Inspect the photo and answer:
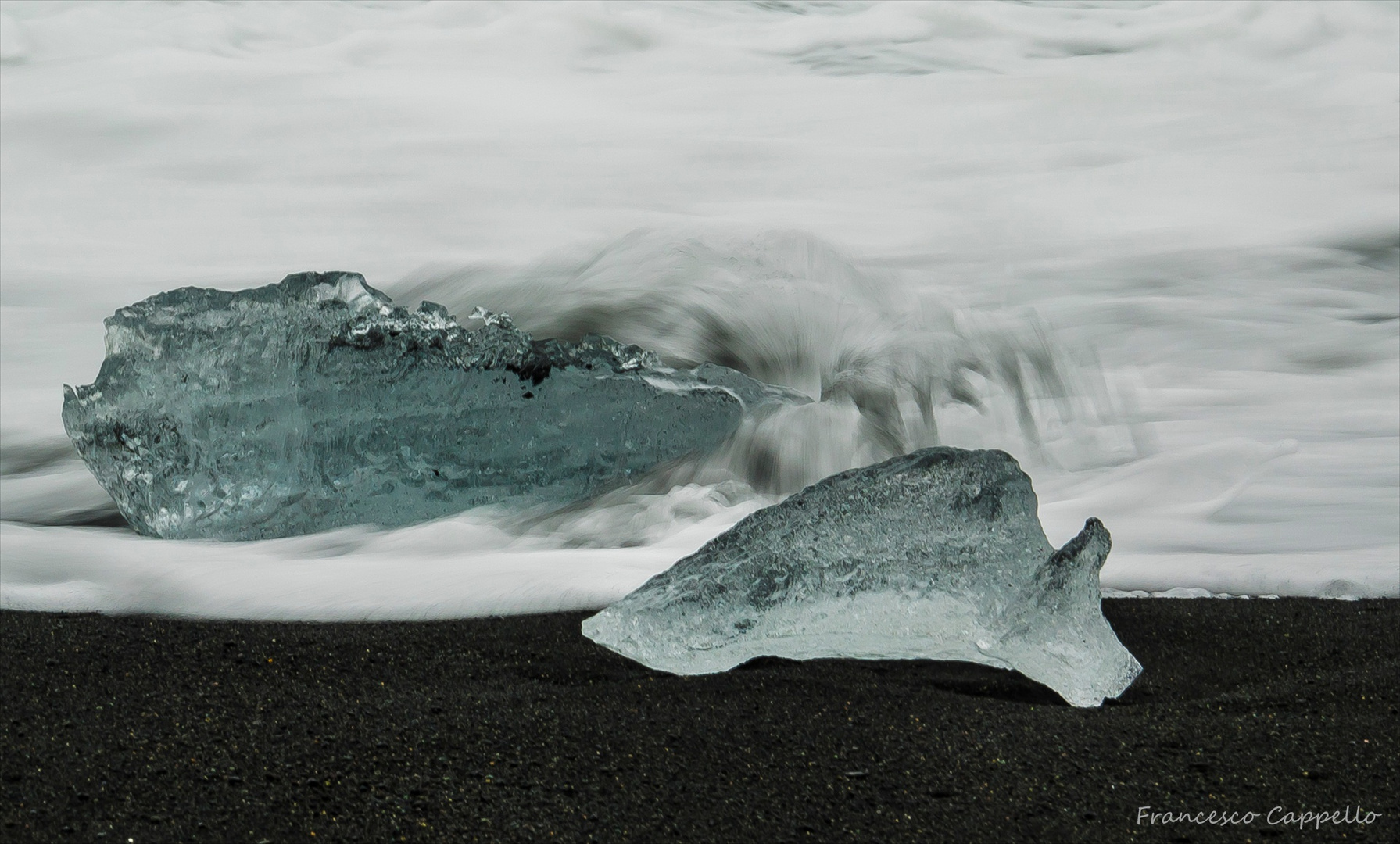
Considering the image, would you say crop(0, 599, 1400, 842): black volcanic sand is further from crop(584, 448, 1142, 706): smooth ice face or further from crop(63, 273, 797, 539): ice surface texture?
crop(63, 273, 797, 539): ice surface texture

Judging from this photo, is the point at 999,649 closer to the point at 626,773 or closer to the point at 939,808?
A: the point at 939,808

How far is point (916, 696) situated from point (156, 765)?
1.03 metres

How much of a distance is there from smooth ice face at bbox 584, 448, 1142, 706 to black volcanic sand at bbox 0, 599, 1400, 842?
0.17ft

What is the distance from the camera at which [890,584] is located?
2023mm

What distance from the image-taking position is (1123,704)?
1.88 metres

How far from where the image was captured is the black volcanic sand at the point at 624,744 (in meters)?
1.39

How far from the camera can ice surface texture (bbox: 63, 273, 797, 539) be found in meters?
2.88

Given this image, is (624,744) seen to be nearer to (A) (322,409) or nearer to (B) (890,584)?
(B) (890,584)

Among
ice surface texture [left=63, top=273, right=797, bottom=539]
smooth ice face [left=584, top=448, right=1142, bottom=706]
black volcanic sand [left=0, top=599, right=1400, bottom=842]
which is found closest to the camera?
black volcanic sand [left=0, top=599, right=1400, bottom=842]

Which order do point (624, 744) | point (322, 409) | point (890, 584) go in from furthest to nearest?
1. point (322, 409)
2. point (890, 584)
3. point (624, 744)

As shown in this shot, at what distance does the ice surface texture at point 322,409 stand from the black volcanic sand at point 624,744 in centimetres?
87

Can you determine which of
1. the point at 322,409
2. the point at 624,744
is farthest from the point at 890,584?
the point at 322,409

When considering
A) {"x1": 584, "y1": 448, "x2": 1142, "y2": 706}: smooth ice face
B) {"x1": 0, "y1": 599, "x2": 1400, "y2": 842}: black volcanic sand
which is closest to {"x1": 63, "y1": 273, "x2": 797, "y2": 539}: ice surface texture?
{"x1": 0, "y1": 599, "x2": 1400, "y2": 842}: black volcanic sand

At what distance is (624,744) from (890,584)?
625 millimetres
